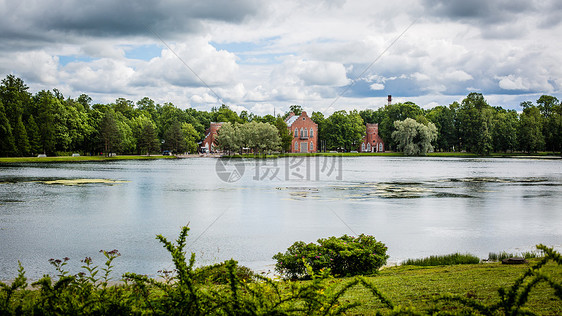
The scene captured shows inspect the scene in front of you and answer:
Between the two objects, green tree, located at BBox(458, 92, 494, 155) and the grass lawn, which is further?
green tree, located at BBox(458, 92, 494, 155)

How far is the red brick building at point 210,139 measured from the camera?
136438 millimetres

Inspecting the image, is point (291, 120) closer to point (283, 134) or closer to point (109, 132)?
point (283, 134)

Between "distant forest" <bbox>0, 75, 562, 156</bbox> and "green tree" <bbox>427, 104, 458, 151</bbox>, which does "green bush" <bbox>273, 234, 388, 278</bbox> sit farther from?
"green tree" <bbox>427, 104, 458, 151</bbox>

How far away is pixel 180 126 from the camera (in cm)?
12094

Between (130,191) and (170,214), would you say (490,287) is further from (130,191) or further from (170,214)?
(130,191)

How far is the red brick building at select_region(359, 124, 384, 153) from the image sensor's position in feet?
460

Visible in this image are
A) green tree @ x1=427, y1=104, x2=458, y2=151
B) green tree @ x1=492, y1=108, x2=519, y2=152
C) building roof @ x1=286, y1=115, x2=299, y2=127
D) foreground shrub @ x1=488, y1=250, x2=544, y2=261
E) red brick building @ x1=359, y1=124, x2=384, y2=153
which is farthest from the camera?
red brick building @ x1=359, y1=124, x2=384, y2=153

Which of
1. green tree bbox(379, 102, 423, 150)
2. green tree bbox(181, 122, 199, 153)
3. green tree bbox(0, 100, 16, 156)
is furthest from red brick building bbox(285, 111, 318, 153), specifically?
green tree bbox(0, 100, 16, 156)

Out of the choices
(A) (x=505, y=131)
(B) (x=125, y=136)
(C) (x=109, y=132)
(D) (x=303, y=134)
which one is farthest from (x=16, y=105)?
(A) (x=505, y=131)

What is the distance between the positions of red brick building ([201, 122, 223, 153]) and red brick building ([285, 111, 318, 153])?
24398mm

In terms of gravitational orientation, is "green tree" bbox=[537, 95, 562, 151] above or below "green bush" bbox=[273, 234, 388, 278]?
above

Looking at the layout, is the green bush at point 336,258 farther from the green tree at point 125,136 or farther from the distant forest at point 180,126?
the green tree at point 125,136

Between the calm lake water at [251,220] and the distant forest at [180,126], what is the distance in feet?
181

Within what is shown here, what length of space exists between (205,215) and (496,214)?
15.0 metres
